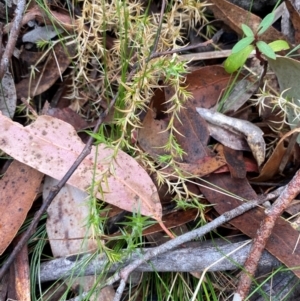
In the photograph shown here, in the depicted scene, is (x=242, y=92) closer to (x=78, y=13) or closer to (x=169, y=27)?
(x=169, y=27)

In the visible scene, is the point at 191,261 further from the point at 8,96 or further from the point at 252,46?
the point at 8,96

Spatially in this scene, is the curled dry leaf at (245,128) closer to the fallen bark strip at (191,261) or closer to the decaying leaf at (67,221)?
the fallen bark strip at (191,261)

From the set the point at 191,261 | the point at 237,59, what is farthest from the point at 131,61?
the point at 191,261

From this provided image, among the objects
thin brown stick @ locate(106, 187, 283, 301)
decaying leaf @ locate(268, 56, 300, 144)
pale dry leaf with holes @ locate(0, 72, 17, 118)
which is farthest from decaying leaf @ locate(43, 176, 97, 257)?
decaying leaf @ locate(268, 56, 300, 144)

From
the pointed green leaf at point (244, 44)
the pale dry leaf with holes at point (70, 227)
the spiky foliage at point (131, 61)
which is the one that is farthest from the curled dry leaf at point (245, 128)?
the pale dry leaf with holes at point (70, 227)

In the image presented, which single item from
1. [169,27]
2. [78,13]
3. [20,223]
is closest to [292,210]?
[169,27]

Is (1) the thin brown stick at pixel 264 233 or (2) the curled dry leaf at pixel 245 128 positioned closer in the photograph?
(1) the thin brown stick at pixel 264 233
